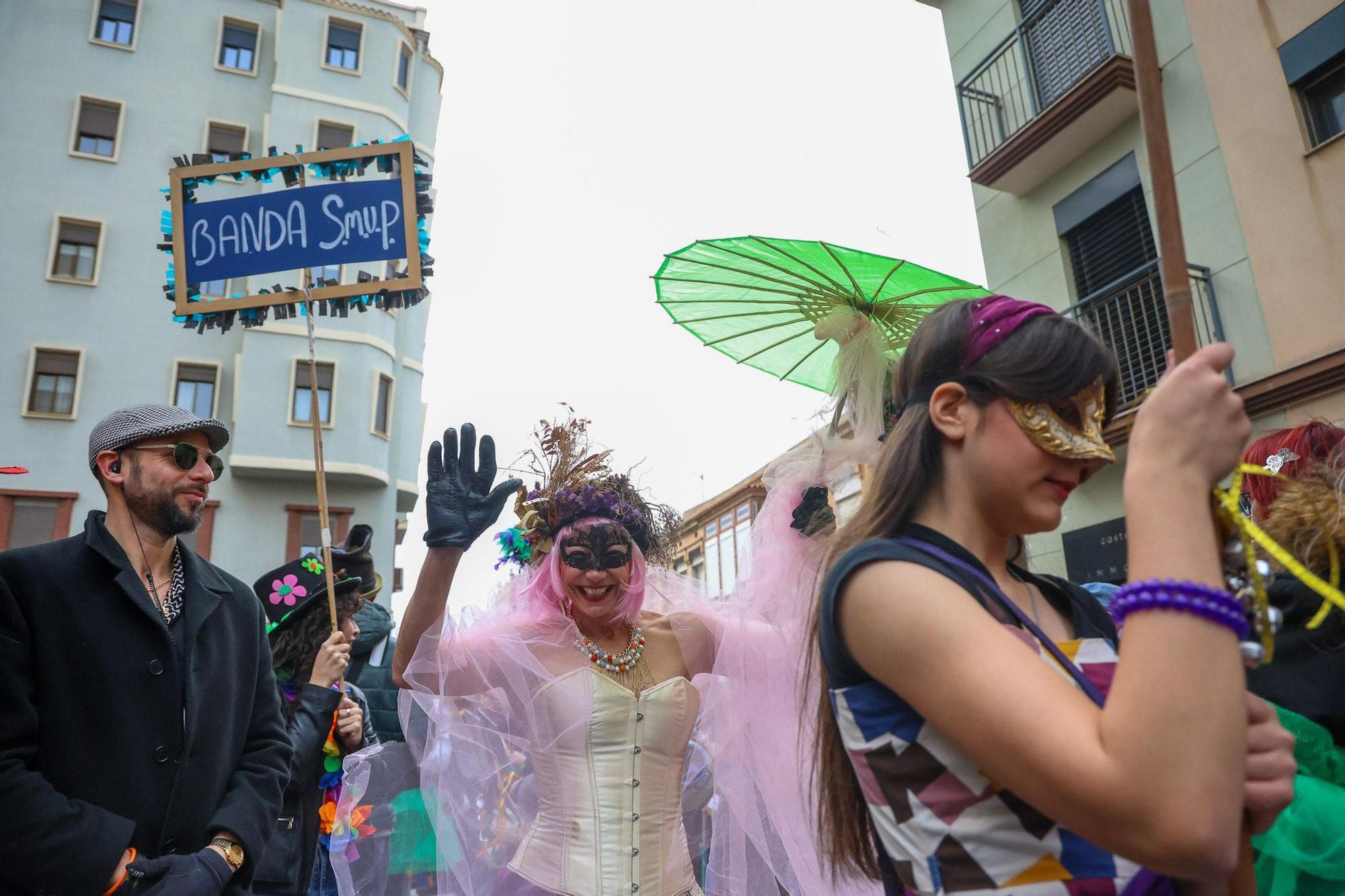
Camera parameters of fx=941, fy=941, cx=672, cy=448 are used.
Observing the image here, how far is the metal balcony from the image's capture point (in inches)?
381

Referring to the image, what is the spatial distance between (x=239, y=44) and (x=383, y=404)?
883cm

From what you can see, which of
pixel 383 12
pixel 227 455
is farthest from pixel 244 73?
pixel 227 455

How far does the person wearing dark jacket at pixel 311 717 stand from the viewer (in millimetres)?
3723

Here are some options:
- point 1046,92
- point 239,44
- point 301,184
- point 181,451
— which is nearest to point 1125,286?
point 1046,92

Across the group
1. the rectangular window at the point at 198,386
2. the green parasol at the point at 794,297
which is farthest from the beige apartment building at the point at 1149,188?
the rectangular window at the point at 198,386

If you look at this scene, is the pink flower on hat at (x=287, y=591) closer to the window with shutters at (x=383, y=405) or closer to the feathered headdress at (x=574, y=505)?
the feathered headdress at (x=574, y=505)

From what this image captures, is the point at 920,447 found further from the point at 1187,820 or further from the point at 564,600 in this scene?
the point at 564,600

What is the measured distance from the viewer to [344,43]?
2138 cm

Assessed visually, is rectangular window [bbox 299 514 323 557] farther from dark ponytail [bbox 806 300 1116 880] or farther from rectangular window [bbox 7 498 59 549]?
dark ponytail [bbox 806 300 1116 880]

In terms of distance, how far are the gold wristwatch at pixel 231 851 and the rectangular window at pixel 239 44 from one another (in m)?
22.1

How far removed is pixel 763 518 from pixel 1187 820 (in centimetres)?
256

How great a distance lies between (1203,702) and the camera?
37.8 inches

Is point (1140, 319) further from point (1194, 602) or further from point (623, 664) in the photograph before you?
point (1194, 602)

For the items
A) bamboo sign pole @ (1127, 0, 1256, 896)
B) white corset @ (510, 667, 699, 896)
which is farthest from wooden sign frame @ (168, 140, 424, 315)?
bamboo sign pole @ (1127, 0, 1256, 896)
